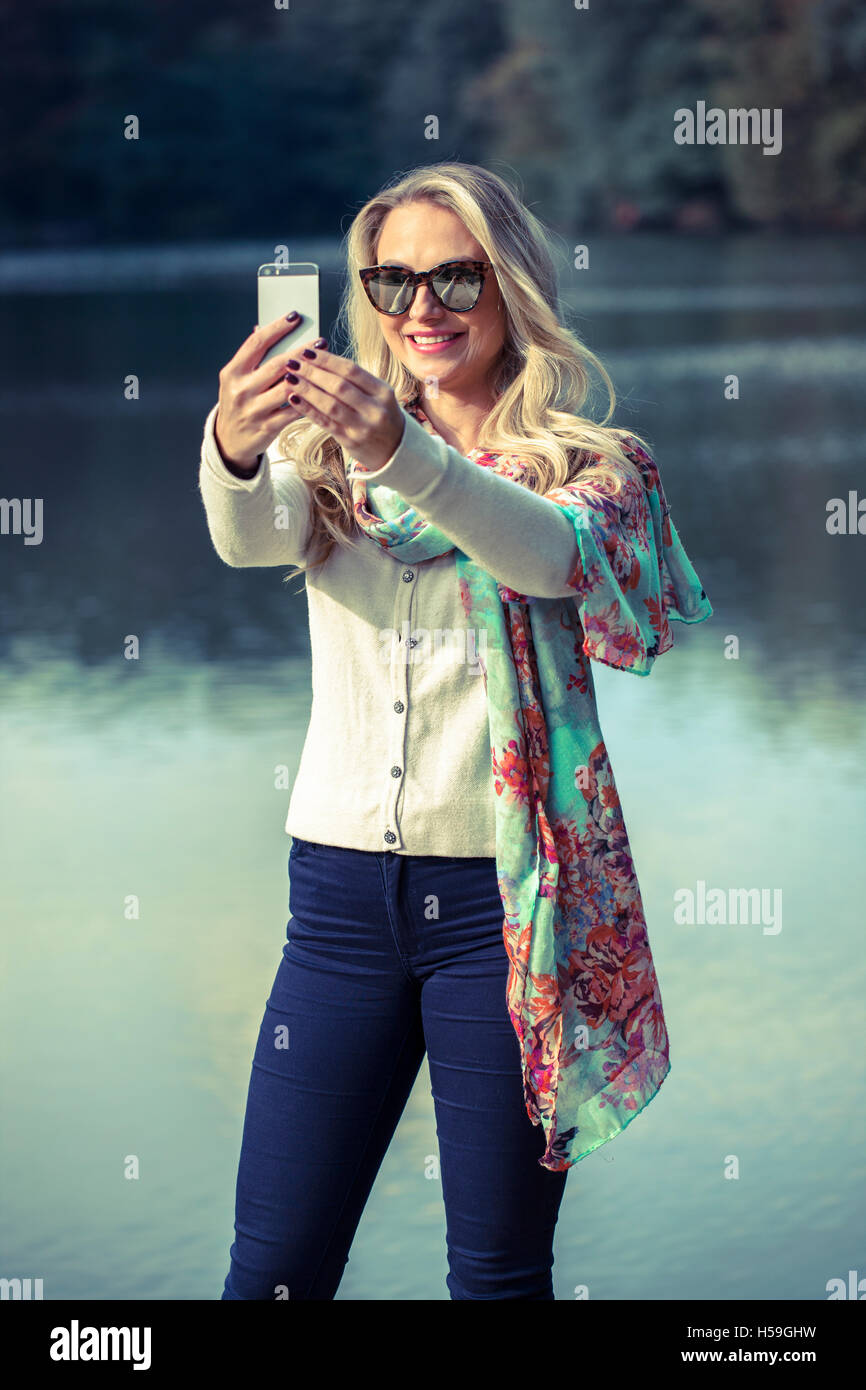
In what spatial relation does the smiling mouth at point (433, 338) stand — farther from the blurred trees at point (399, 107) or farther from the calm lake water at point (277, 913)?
the blurred trees at point (399, 107)

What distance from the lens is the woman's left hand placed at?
161 centimetres

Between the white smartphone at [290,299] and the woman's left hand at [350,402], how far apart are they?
6cm

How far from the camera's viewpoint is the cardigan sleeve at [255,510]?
5.79ft

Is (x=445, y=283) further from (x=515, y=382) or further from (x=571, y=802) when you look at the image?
(x=571, y=802)

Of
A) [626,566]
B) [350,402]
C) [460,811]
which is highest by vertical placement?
[350,402]

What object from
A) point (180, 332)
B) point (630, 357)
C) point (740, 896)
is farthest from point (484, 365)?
point (180, 332)

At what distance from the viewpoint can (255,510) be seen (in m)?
1.80

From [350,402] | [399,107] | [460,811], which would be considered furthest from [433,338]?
[399,107]

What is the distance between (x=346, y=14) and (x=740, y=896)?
1164 inches

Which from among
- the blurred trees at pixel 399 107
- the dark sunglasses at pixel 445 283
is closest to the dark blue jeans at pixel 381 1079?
the dark sunglasses at pixel 445 283

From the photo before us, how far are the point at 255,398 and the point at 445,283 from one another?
291mm

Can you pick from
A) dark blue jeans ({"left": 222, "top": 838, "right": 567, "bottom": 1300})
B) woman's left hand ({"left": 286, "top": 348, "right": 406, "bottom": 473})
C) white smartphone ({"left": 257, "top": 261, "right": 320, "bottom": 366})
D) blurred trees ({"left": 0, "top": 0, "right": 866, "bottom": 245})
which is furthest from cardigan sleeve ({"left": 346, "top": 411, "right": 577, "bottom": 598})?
blurred trees ({"left": 0, "top": 0, "right": 866, "bottom": 245})

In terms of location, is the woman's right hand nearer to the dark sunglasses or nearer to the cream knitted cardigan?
the cream knitted cardigan
